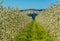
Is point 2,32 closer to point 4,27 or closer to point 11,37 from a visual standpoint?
point 4,27

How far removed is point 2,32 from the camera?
38656 mm

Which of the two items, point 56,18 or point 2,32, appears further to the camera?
point 56,18

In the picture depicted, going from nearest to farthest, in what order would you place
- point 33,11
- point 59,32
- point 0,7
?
point 0,7 < point 59,32 < point 33,11

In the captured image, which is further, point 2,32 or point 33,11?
point 33,11

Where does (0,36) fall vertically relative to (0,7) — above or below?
below

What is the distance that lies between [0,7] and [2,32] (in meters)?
3.06

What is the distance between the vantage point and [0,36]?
126 ft

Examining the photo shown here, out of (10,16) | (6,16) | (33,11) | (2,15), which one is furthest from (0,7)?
(33,11)

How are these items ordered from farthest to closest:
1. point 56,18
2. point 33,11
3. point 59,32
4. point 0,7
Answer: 1. point 33,11
2. point 56,18
3. point 59,32
4. point 0,7

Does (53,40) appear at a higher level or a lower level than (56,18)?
lower

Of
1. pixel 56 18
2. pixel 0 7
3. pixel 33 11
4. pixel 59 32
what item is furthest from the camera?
pixel 33 11

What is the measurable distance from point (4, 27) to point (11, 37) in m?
5.20

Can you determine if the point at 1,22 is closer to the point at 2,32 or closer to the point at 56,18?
the point at 2,32

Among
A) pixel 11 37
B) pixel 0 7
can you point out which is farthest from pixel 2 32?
pixel 11 37
